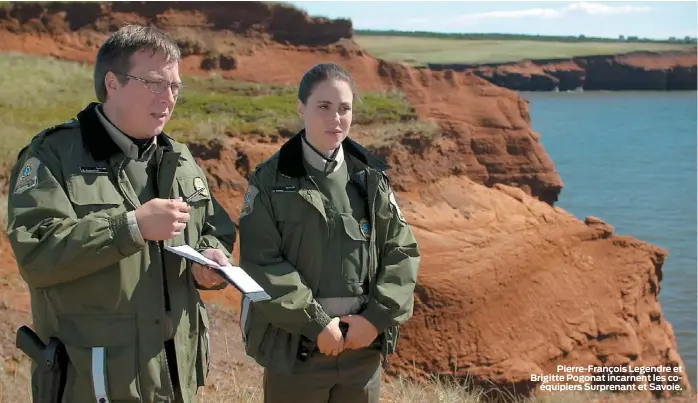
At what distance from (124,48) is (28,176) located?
0.51 m

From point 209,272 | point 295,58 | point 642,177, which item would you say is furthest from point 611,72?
point 209,272

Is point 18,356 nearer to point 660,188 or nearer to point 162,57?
point 162,57

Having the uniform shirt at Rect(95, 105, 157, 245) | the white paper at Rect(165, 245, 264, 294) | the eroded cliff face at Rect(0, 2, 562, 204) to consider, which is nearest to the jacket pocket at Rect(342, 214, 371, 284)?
the white paper at Rect(165, 245, 264, 294)

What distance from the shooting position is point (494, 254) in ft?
38.5

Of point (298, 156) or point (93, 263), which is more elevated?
point (298, 156)

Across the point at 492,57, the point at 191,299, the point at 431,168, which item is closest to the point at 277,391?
the point at 191,299

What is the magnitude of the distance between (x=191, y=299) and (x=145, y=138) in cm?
59

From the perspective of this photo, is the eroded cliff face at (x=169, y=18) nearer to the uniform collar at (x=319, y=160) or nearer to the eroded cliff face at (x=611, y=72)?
the uniform collar at (x=319, y=160)

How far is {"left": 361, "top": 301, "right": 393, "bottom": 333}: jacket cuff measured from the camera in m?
3.38

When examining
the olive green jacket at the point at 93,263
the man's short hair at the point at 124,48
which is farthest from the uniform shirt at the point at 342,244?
the man's short hair at the point at 124,48

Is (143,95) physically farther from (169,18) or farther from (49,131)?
(169,18)

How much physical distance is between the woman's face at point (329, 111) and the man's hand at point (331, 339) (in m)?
0.75

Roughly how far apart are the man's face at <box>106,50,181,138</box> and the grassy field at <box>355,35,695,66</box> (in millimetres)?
93087

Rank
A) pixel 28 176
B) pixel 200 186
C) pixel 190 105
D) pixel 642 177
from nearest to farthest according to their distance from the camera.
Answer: pixel 28 176, pixel 200 186, pixel 190 105, pixel 642 177
